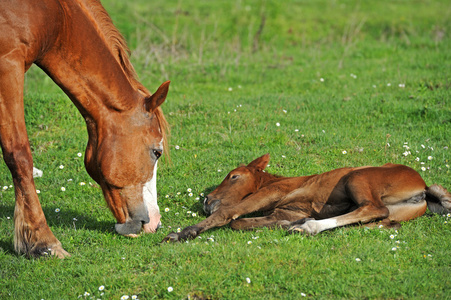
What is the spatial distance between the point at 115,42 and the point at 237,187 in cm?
221

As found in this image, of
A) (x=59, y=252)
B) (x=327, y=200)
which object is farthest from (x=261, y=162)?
(x=59, y=252)

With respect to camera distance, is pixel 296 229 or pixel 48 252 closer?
pixel 48 252

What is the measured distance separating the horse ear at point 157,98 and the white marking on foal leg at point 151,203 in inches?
24.4

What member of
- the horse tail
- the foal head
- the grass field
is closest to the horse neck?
the grass field

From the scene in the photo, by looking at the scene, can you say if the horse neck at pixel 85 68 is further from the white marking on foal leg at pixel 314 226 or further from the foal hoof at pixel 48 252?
the white marking on foal leg at pixel 314 226

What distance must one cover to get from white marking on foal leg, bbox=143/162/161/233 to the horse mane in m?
0.42

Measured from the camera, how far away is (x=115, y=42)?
5.57 metres

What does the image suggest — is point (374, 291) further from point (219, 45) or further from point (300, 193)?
point (219, 45)

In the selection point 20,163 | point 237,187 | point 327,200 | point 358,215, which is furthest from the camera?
point 237,187

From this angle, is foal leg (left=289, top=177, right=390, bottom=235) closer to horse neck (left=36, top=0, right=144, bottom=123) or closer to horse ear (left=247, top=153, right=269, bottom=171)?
horse ear (left=247, top=153, right=269, bottom=171)

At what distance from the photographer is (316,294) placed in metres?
4.21

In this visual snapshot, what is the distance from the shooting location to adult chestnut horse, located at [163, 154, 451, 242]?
219 inches

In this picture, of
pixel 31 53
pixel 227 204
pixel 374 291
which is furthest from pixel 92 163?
pixel 374 291

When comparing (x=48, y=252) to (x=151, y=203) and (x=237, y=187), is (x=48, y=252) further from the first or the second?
(x=237, y=187)
